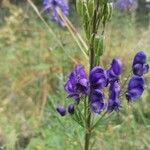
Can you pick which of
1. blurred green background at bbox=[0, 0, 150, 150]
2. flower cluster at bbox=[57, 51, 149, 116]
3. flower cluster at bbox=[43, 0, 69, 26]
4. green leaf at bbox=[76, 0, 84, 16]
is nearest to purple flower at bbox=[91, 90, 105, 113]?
flower cluster at bbox=[57, 51, 149, 116]

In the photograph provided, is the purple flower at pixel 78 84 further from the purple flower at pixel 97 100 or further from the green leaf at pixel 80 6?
the green leaf at pixel 80 6

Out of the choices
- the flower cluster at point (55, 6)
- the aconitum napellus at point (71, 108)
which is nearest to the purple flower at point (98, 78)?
the aconitum napellus at point (71, 108)

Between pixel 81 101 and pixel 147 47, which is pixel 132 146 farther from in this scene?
pixel 147 47

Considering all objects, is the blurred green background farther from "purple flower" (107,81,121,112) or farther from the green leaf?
the green leaf

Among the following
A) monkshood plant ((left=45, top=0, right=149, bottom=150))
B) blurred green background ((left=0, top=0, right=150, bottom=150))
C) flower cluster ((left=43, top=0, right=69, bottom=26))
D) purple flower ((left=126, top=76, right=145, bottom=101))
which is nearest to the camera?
monkshood plant ((left=45, top=0, right=149, bottom=150))

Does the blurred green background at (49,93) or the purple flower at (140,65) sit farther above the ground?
the purple flower at (140,65)

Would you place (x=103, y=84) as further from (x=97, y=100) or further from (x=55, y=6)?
(x=55, y=6)

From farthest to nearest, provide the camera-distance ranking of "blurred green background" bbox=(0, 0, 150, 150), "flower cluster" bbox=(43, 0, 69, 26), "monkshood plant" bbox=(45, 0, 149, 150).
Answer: "flower cluster" bbox=(43, 0, 69, 26) → "blurred green background" bbox=(0, 0, 150, 150) → "monkshood plant" bbox=(45, 0, 149, 150)

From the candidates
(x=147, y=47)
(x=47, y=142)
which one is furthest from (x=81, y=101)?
(x=147, y=47)
